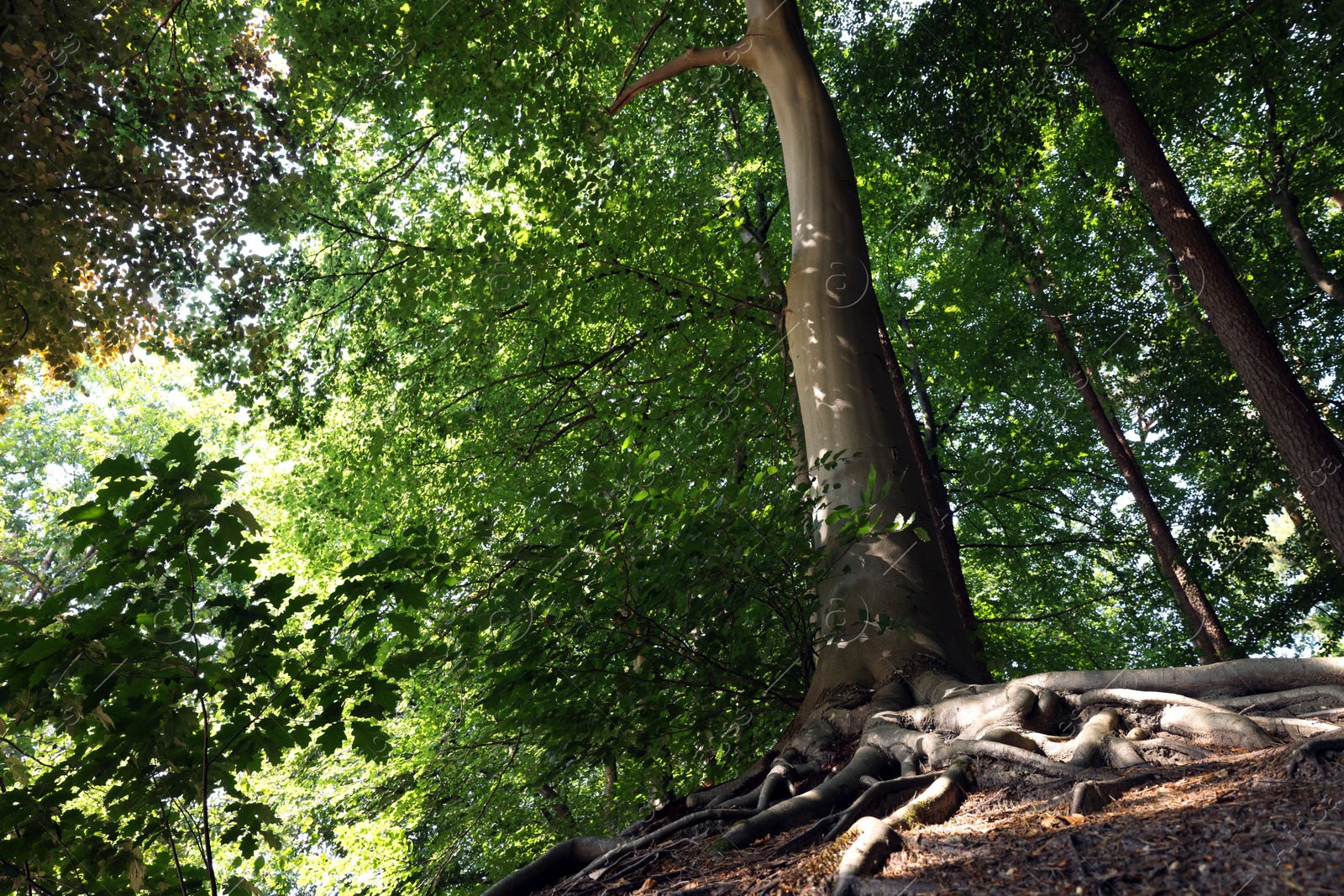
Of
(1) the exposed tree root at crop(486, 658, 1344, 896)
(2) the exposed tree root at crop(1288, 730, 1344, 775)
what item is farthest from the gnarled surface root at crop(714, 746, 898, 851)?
(2) the exposed tree root at crop(1288, 730, 1344, 775)

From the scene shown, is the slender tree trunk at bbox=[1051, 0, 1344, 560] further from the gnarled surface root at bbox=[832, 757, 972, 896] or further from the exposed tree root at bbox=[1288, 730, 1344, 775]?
the gnarled surface root at bbox=[832, 757, 972, 896]

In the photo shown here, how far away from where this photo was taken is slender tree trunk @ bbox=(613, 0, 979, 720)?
440cm

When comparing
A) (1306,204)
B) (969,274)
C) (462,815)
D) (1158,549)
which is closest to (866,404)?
(462,815)

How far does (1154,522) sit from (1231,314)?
604cm

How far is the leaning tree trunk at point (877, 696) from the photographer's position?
9.62ft

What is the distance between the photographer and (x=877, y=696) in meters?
4.10

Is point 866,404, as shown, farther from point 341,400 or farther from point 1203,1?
point 341,400

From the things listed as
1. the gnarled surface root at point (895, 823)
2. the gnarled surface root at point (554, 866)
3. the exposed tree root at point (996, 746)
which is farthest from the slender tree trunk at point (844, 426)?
the gnarled surface root at point (554, 866)

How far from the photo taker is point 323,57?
7.55m

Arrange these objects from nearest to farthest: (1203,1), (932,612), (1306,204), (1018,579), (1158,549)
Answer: (932,612)
(1203,1)
(1158,549)
(1306,204)
(1018,579)

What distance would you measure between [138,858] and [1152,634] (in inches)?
742

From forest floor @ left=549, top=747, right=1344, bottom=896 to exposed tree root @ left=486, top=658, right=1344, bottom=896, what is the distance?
84mm

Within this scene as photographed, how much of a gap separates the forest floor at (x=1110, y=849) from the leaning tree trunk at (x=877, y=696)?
0.09 meters

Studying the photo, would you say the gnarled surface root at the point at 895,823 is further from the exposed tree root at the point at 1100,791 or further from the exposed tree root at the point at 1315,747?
the exposed tree root at the point at 1315,747
